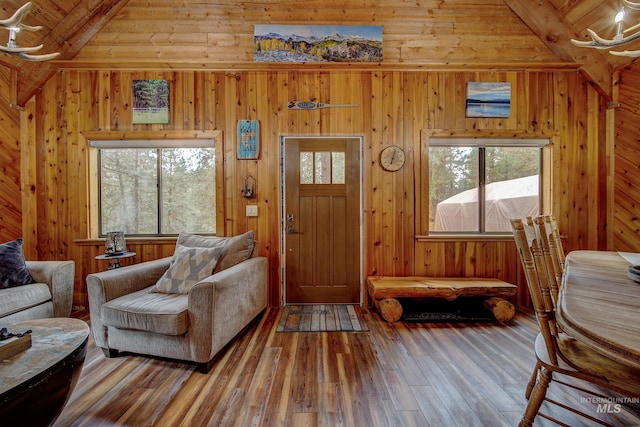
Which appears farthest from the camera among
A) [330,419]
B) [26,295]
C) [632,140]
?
[632,140]

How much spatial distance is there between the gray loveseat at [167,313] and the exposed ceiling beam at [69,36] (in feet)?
8.68

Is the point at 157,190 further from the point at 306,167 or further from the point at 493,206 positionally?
the point at 493,206

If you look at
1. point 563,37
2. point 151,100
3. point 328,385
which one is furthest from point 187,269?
point 563,37

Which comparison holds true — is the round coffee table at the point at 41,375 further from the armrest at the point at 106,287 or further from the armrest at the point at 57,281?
the armrest at the point at 57,281

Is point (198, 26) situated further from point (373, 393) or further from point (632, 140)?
point (632, 140)

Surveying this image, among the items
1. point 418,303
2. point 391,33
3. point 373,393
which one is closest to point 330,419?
point 373,393

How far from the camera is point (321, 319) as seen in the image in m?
2.61

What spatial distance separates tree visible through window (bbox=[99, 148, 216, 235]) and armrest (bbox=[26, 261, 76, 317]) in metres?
0.78

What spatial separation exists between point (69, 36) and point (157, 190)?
191 centimetres

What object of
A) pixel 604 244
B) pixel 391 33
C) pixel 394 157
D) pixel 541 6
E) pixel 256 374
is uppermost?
pixel 541 6

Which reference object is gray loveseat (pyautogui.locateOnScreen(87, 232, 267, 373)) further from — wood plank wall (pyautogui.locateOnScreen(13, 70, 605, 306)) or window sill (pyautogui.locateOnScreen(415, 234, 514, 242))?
window sill (pyautogui.locateOnScreen(415, 234, 514, 242))

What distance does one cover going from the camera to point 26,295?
212cm

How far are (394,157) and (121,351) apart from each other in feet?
10.3

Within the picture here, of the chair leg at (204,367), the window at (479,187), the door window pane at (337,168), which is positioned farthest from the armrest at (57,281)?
the window at (479,187)
